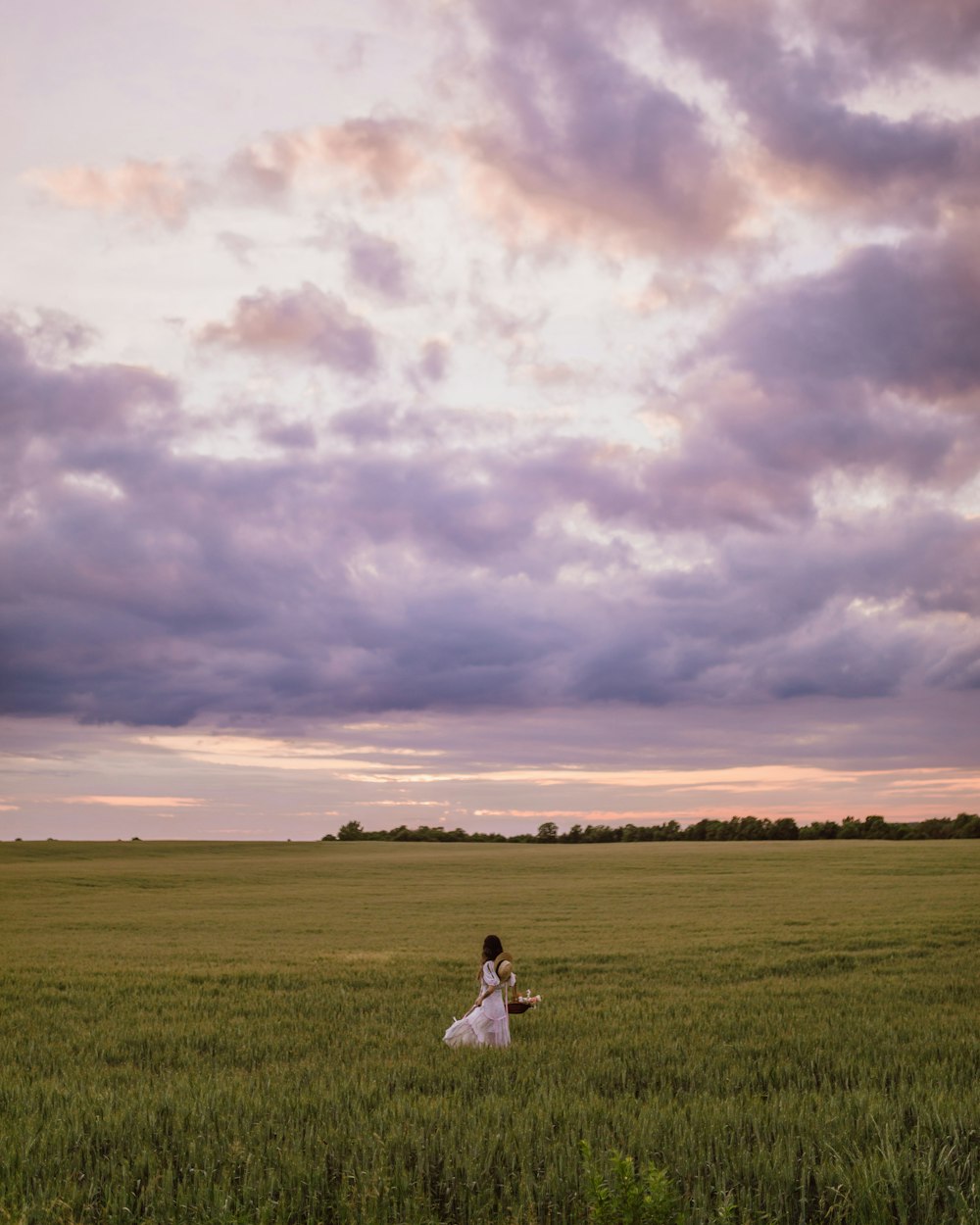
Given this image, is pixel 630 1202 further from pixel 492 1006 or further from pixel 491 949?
pixel 492 1006

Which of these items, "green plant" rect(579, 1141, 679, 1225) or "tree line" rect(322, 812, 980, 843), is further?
"tree line" rect(322, 812, 980, 843)

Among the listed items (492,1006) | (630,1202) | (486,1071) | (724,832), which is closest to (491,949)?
(492,1006)

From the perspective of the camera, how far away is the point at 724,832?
425 feet

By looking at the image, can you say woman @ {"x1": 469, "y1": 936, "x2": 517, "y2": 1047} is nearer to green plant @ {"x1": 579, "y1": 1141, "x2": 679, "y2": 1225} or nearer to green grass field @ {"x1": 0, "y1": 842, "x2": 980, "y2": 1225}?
A: green grass field @ {"x1": 0, "y1": 842, "x2": 980, "y2": 1225}

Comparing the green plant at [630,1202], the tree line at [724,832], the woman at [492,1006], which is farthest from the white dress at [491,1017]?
the tree line at [724,832]

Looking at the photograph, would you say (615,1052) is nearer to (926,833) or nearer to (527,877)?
(527,877)

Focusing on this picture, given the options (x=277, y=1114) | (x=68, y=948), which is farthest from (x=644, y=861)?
(x=277, y=1114)

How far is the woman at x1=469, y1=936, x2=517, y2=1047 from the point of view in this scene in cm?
1380

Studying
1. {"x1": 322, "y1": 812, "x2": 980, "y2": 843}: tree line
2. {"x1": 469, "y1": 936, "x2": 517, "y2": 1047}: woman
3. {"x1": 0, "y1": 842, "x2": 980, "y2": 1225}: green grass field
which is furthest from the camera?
{"x1": 322, "y1": 812, "x2": 980, "y2": 843}: tree line

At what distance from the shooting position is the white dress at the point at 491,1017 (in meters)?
13.8

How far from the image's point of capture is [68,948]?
95.6 feet

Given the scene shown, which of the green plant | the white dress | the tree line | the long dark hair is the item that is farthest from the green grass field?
the tree line

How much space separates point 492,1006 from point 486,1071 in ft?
5.39

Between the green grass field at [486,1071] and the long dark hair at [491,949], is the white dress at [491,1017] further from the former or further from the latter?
the green grass field at [486,1071]
